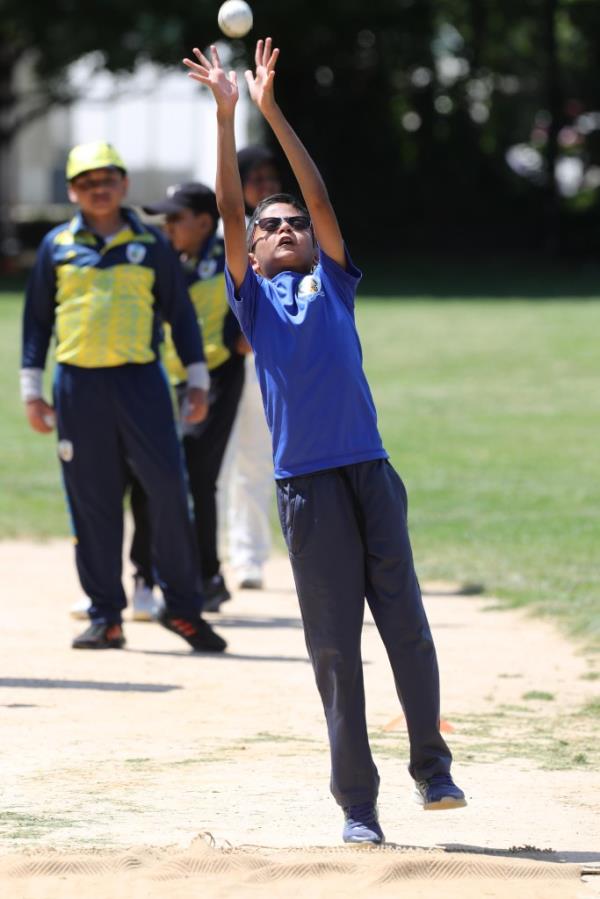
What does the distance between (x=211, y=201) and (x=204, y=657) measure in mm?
2475

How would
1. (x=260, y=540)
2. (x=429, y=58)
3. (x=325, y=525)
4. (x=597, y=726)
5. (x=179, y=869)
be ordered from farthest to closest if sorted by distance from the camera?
1. (x=429, y=58)
2. (x=260, y=540)
3. (x=597, y=726)
4. (x=325, y=525)
5. (x=179, y=869)

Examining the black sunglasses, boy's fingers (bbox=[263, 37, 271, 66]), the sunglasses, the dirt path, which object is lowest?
the dirt path

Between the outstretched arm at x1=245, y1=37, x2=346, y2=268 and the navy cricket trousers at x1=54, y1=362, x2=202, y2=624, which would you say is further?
the navy cricket trousers at x1=54, y1=362, x2=202, y2=624

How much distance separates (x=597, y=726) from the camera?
668 centimetres

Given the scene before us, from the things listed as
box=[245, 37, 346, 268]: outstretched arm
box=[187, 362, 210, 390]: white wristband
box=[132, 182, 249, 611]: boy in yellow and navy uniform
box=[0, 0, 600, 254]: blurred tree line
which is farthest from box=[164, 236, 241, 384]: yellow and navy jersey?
box=[0, 0, 600, 254]: blurred tree line

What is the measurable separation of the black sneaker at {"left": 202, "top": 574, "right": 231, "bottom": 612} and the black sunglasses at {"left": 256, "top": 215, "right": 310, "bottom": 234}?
4206 mm

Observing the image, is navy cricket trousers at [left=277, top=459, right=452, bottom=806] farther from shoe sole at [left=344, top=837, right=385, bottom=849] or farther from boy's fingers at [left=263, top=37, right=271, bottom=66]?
boy's fingers at [left=263, top=37, right=271, bottom=66]

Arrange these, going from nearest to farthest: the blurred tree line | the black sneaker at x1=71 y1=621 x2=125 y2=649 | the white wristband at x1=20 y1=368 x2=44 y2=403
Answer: the black sneaker at x1=71 y1=621 x2=125 y2=649 < the white wristband at x1=20 y1=368 x2=44 y2=403 < the blurred tree line

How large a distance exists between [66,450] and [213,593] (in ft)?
5.36

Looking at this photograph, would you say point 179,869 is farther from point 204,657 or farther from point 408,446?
point 408,446

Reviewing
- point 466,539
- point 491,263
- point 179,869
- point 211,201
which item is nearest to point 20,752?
point 179,869

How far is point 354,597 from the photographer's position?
16.5 ft

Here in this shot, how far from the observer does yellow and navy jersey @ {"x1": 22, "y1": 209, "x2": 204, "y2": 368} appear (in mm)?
7871

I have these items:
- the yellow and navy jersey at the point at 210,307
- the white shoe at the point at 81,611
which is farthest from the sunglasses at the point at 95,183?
the white shoe at the point at 81,611
